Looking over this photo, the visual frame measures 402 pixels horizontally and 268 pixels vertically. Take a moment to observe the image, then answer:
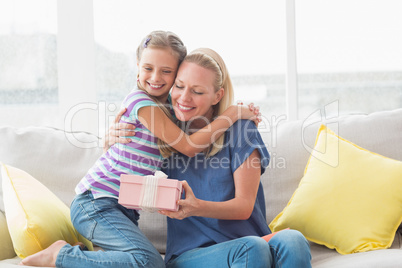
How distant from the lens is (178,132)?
5.54 feet

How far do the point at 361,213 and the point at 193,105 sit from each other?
0.75 m

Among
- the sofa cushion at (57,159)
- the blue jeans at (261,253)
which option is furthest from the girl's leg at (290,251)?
the sofa cushion at (57,159)

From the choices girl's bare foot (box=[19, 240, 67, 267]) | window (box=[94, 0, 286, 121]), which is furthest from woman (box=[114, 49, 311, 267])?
window (box=[94, 0, 286, 121])

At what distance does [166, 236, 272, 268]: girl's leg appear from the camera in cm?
138

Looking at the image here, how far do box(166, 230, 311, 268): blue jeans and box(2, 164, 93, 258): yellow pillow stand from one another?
21.0 inches

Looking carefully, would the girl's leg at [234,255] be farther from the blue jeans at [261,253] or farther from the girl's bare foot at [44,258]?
the girl's bare foot at [44,258]

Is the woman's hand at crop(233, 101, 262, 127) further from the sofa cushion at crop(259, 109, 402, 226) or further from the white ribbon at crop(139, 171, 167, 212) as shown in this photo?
the white ribbon at crop(139, 171, 167, 212)

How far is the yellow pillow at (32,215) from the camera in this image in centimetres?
161

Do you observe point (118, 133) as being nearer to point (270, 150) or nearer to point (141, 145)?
point (141, 145)

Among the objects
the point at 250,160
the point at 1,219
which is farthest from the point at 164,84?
the point at 1,219

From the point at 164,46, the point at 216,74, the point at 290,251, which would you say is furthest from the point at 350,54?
the point at 290,251

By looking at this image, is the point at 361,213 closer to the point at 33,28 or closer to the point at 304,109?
the point at 304,109

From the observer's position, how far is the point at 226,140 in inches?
67.9

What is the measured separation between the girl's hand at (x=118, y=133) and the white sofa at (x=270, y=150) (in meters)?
0.27
